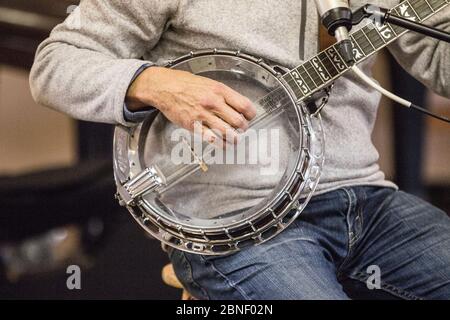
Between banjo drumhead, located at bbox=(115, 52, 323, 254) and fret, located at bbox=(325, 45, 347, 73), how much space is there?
0.26ft

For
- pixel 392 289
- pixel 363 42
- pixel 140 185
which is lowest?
pixel 392 289

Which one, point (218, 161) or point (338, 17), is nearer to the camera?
point (338, 17)

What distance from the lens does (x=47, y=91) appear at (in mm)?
1174

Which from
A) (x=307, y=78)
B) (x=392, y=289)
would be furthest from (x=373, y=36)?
(x=392, y=289)

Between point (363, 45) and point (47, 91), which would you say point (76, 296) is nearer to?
point (47, 91)

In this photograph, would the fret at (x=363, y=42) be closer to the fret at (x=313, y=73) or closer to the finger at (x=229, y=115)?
the fret at (x=313, y=73)

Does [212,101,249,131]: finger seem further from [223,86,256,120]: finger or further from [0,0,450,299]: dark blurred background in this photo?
[0,0,450,299]: dark blurred background

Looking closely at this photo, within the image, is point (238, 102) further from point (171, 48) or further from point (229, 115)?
point (171, 48)

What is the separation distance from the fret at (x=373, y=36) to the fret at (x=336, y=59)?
6 cm

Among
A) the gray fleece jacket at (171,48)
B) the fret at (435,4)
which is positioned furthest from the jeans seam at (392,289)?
the fret at (435,4)

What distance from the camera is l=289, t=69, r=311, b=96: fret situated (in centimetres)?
114

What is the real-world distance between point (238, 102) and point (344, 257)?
0.29 metres

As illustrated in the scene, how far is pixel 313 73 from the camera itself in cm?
115

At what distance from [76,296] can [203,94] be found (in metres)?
1.05
